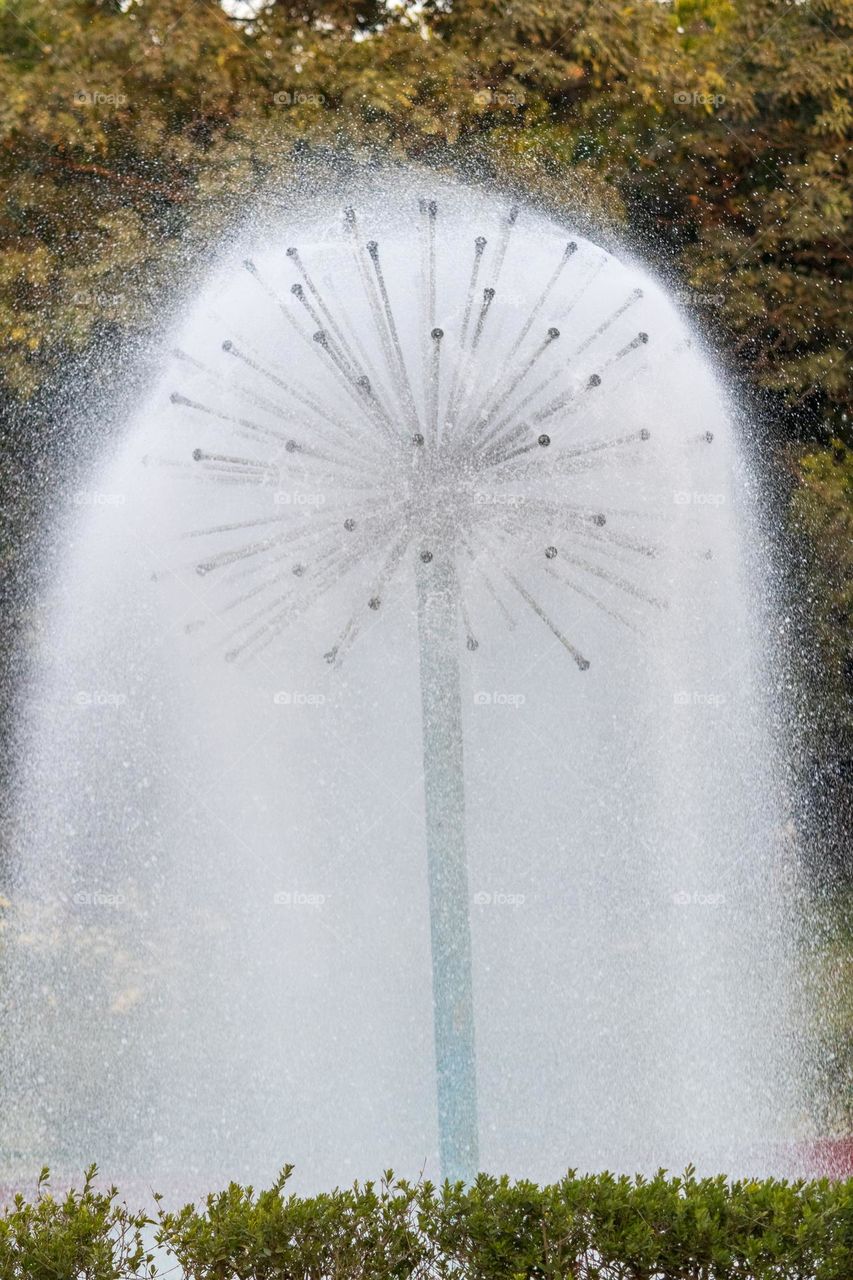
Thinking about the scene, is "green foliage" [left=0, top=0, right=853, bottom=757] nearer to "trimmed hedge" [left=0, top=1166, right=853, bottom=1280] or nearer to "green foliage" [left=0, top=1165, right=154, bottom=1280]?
"trimmed hedge" [left=0, top=1166, right=853, bottom=1280]

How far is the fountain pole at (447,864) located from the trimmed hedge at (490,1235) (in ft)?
6.95

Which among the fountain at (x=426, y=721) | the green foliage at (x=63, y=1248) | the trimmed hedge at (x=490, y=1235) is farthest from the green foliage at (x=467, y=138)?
the green foliage at (x=63, y=1248)

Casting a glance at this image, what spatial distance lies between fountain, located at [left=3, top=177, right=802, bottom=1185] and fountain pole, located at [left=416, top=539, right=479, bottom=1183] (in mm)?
17

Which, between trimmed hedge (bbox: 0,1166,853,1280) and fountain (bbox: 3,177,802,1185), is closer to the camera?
trimmed hedge (bbox: 0,1166,853,1280)

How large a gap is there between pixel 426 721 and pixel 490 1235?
9.55 feet

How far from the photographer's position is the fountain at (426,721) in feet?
23.9

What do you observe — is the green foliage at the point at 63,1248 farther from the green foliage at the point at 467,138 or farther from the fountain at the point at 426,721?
the green foliage at the point at 467,138

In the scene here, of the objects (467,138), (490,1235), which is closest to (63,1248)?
(490,1235)

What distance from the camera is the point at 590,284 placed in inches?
306

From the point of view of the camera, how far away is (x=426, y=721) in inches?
263

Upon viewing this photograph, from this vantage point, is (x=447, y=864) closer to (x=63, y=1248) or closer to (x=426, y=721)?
(x=426, y=721)

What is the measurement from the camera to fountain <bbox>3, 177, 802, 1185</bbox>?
23.9 feet

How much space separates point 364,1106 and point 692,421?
4.40m

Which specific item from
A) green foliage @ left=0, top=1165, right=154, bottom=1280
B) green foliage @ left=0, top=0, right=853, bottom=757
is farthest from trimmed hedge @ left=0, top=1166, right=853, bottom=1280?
green foliage @ left=0, top=0, right=853, bottom=757
